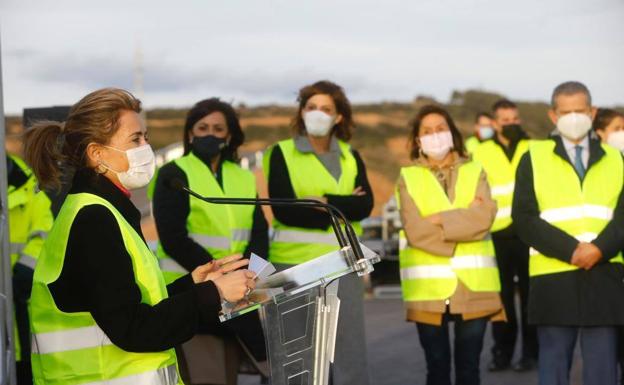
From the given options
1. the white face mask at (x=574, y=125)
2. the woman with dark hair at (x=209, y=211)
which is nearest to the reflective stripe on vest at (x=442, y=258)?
the white face mask at (x=574, y=125)

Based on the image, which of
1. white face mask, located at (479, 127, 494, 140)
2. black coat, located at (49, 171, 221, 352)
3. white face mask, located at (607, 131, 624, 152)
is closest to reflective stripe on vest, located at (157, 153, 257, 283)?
black coat, located at (49, 171, 221, 352)

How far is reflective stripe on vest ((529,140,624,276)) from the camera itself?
714cm

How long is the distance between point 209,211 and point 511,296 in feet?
13.0

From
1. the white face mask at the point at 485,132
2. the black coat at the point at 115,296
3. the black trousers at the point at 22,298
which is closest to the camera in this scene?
the black coat at the point at 115,296

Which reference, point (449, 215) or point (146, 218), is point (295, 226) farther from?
point (146, 218)

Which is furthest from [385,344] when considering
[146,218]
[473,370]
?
[146,218]

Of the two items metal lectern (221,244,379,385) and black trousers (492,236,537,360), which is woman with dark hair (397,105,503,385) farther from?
metal lectern (221,244,379,385)

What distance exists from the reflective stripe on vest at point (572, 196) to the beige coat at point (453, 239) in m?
0.37

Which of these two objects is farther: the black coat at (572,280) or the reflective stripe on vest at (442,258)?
the reflective stripe on vest at (442,258)

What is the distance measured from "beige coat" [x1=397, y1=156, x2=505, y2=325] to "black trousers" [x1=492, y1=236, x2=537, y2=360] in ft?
8.90

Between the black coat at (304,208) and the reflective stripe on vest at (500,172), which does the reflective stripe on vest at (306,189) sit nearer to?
the black coat at (304,208)

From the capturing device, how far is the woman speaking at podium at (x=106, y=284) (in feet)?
12.4

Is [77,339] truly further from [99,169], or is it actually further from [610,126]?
[610,126]

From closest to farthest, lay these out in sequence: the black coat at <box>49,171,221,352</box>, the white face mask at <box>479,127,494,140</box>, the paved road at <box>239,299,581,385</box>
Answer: the black coat at <box>49,171,221,352</box> → the paved road at <box>239,299,581,385</box> → the white face mask at <box>479,127,494,140</box>
